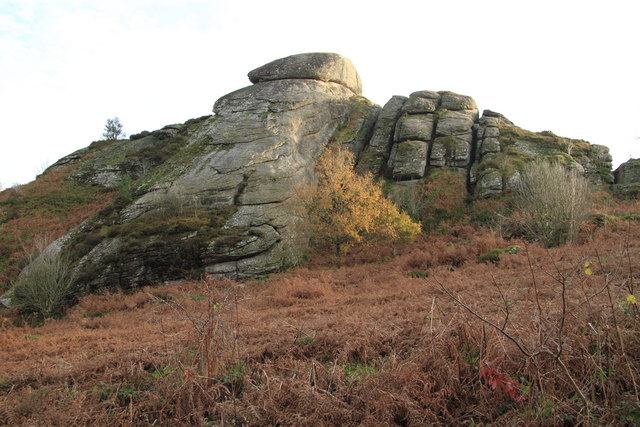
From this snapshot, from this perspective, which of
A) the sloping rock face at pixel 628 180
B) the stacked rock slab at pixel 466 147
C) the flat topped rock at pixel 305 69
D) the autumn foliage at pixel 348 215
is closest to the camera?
the autumn foliage at pixel 348 215

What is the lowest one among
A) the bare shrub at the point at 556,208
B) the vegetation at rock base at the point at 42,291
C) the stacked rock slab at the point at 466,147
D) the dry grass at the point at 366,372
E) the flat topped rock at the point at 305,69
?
the vegetation at rock base at the point at 42,291

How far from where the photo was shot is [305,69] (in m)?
42.4

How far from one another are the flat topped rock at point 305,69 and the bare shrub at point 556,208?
93.5 ft

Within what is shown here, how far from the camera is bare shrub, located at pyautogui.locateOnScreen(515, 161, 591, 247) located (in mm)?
20984

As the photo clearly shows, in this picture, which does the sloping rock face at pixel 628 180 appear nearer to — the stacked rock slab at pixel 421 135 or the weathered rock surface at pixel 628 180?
the weathered rock surface at pixel 628 180

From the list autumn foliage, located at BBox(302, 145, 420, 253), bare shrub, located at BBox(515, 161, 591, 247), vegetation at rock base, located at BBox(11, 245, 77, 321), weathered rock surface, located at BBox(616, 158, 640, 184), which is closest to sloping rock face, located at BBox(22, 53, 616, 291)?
weathered rock surface, located at BBox(616, 158, 640, 184)

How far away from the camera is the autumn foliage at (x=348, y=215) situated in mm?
24969

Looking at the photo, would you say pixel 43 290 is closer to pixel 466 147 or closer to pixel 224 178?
pixel 224 178

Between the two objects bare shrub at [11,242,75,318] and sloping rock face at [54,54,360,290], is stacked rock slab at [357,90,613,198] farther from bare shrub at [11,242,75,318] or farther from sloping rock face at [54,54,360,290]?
bare shrub at [11,242,75,318]

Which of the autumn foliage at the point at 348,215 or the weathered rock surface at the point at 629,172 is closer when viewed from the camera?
the autumn foliage at the point at 348,215

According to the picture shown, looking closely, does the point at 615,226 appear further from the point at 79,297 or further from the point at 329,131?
the point at 79,297

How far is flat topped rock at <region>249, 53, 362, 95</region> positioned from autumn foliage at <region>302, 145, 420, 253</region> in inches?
803

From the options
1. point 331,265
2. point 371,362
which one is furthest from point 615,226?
point 371,362

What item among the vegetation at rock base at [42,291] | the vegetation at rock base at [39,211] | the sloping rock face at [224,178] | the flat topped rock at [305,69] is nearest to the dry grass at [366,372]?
the vegetation at rock base at [42,291]
